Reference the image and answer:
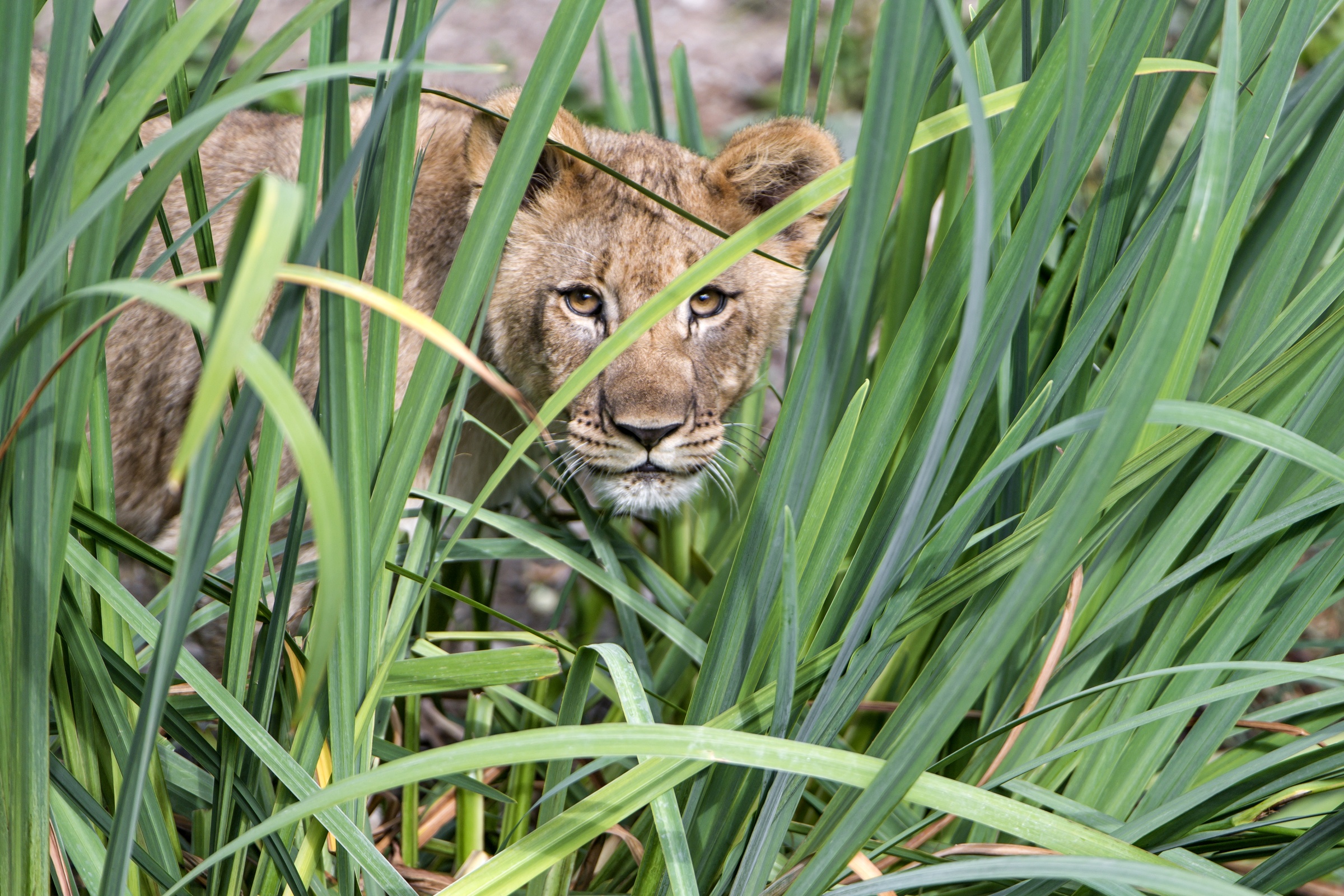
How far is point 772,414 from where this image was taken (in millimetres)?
3523

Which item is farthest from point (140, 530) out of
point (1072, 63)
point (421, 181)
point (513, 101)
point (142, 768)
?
point (1072, 63)

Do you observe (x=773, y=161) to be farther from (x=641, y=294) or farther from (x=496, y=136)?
(x=496, y=136)

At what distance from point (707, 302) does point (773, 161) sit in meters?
0.30

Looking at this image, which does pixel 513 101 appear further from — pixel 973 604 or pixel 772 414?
pixel 772 414

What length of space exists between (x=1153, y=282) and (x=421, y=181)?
4.63ft

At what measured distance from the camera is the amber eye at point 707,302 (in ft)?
6.43

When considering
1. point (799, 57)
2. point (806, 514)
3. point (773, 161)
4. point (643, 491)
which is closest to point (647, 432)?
point (643, 491)

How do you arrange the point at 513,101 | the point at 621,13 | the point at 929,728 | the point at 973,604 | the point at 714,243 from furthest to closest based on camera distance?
the point at 621,13, the point at 714,243, the point at 513,101, the point at 973,604, the point at 929,728

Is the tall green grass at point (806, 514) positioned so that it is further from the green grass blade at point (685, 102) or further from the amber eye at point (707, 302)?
the green grass blade at point (685, 102)

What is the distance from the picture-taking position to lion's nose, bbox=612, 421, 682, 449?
1.78 m

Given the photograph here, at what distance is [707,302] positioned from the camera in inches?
78.0

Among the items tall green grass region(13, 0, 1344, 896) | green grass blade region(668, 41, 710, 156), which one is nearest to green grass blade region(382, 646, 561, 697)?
tall green grass region(13, 0, 1344, 896)

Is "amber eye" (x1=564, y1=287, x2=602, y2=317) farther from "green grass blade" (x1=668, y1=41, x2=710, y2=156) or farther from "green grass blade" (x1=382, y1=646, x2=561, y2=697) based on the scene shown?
"green grass blade" (x1=382, y1=646, x2=561, y2=697)

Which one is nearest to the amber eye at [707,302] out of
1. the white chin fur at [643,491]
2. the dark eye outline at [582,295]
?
the dark eye outline at [582,295]
